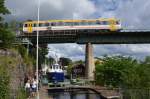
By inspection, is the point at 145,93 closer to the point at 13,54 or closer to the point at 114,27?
the point at 13,54

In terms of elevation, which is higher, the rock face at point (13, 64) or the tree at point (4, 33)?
the tree at point (4, 33)

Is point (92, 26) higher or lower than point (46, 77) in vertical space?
higher

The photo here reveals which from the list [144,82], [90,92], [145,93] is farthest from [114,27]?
[145,93]

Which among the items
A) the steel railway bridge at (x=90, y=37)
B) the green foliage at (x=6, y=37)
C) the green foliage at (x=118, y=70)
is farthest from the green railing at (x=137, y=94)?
the steel railway bridge at (x=90, y=37)

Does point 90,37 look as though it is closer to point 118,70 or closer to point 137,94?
point 118,70

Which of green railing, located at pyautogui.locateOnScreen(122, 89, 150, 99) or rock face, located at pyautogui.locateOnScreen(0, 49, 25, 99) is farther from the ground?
rock face, located at pyautogui.locateOnScreen(0, 49, 25, 99)

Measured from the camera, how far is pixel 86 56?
120062 mm

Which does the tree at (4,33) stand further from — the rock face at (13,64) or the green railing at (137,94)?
the green railing at (137,94)

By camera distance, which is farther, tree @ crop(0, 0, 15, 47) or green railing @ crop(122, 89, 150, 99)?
tree @ crop(0, 0, 15, 47)

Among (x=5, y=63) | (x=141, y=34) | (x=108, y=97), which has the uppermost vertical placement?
(x=141, y=34)

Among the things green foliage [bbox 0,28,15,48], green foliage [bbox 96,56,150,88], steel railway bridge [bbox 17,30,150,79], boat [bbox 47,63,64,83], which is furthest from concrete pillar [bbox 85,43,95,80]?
green foliage [bbox 0,28,15,48]

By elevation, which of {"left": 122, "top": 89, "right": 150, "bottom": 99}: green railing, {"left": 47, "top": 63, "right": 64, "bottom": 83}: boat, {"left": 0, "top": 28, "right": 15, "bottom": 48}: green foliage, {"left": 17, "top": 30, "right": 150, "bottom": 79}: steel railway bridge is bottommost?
{"left": 122, "top": 89, "right": 150, "bottom": 99}: green railing

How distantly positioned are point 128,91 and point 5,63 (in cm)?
1154

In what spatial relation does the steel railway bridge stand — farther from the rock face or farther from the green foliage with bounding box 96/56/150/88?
the rock face
